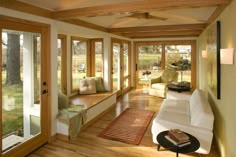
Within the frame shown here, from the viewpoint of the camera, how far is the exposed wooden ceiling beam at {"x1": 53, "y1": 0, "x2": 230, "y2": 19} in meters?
2.45

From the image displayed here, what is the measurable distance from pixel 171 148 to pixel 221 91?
1227 mm

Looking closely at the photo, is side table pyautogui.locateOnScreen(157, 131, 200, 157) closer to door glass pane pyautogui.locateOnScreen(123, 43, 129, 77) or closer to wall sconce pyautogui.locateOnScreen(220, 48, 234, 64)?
wall sconce pyautogui.locateOnScreen(220, 48, 234, 64)

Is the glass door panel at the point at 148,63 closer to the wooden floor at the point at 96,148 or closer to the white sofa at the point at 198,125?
the wooden floor at the point at 96,148

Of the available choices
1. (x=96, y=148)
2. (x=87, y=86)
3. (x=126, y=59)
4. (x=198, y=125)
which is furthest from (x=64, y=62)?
(x=198, y=125)

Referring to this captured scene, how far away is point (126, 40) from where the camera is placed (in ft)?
25.9

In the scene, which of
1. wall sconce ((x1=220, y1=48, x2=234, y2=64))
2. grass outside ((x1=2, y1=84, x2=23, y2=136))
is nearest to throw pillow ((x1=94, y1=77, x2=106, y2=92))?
grass outside ((x1=2, y1=84, x2=23, y2=136))

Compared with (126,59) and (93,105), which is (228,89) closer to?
(93,105)

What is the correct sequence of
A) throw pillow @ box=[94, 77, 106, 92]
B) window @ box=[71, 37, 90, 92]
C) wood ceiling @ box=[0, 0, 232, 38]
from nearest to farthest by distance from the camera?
1. wood ceiling @ box=[0, 0, 232, 38]
2. window @ box=[71, 37, 90, 92]
3. throw pillow @ box=[94, 77, 106, 92]

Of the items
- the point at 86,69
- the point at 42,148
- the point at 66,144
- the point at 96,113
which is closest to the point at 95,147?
the point at 66,144

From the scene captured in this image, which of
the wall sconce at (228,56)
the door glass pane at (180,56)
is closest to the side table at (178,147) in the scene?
the wall sconce at (228,56)

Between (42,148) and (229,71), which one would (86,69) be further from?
(229,71)

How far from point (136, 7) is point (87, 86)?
3.49m

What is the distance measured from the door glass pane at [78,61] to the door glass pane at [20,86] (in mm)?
2474

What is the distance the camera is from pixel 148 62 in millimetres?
8617
